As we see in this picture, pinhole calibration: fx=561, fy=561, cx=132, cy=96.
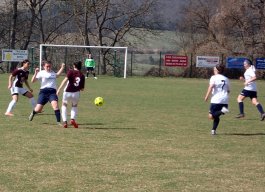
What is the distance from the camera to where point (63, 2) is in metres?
50.5

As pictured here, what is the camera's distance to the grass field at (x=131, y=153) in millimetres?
7223

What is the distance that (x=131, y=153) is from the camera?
943 centimetres

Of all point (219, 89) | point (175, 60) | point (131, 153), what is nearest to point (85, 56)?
point (175, 60)

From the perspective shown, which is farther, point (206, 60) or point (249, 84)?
point (206, 60)

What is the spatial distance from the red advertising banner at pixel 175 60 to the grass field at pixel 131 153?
2856cm

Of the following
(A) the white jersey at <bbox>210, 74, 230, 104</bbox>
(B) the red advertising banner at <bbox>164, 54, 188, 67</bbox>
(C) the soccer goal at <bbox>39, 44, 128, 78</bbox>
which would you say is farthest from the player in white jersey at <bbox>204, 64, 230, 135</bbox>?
(C) the soccer goal at <bbox>39, 44, 128, 78</bbox>

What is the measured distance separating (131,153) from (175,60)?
3557cm

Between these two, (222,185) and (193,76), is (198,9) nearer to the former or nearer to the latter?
(193,76)

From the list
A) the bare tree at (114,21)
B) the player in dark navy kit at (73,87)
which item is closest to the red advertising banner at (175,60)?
the bare tree at (114,21)

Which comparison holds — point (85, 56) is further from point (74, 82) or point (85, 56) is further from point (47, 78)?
point (74, 82)

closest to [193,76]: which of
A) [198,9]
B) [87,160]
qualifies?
[198,9]

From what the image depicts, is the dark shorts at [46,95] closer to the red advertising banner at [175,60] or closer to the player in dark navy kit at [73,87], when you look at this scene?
the player in dark navy kit at [73,87]

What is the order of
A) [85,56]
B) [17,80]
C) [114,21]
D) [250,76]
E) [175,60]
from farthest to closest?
[114,21], [85,56], [175,60], [250,76], [17,80]

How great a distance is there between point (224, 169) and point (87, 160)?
2096mm
